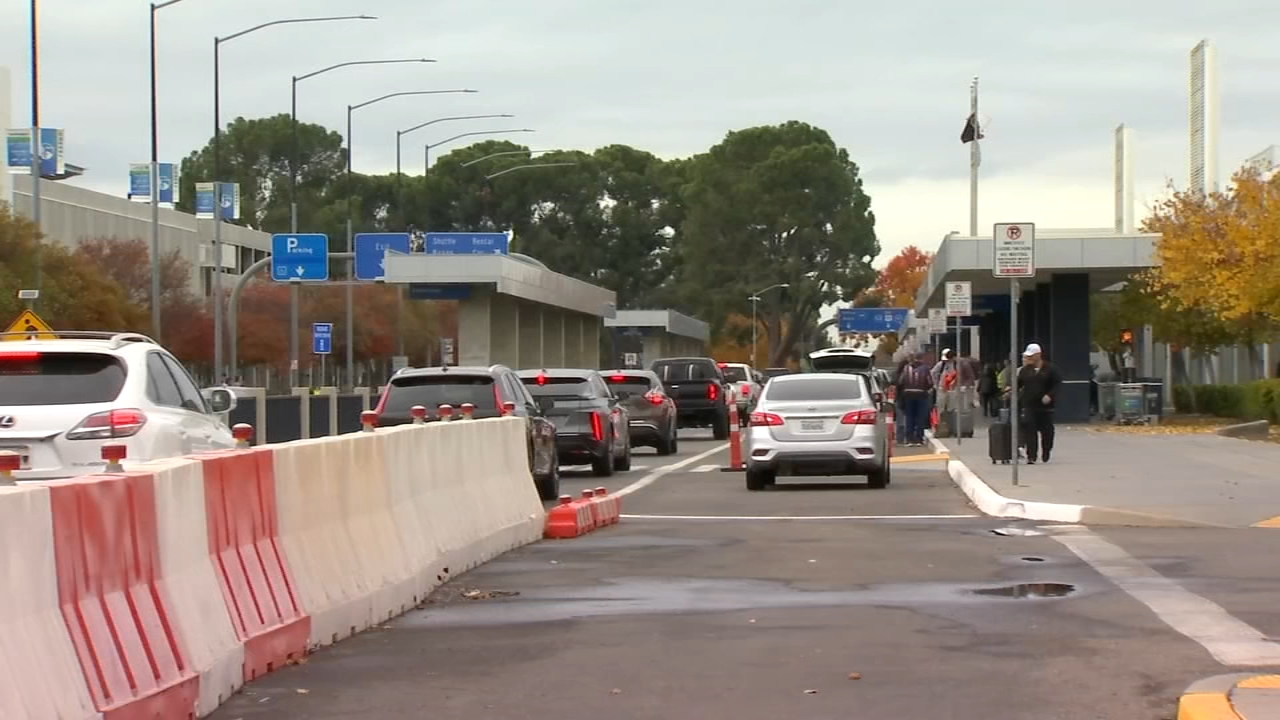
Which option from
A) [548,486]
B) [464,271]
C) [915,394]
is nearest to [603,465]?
[548,486]

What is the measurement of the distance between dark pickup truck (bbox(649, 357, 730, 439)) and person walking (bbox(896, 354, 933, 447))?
25.8ft

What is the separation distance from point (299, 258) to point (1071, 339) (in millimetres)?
19860

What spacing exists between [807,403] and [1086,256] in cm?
2395

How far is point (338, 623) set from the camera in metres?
10.4

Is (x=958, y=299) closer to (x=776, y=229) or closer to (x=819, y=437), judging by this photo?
(x=819, y=437)

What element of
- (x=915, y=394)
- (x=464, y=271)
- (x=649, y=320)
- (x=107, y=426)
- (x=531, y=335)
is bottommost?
(x=915, y=394)

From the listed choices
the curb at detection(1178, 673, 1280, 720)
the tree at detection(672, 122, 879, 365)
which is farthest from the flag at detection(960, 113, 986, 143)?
the curb at detection(1178, 673, 1280, 720)

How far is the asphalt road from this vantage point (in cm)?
843

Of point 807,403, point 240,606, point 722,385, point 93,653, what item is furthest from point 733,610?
point 722,385

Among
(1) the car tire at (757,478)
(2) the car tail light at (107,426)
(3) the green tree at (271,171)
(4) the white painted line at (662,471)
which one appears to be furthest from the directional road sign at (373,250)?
(3) the green tree at (271,171)

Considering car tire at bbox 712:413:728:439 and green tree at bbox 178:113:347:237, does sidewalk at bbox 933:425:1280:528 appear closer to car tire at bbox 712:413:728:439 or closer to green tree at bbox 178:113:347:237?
car tire at bbox 712:413:728:439

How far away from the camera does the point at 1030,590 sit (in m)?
12.3

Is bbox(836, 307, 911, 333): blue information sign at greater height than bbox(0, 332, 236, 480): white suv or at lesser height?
greater

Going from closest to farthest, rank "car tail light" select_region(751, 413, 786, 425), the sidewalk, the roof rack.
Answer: the roof rack → the sidewalk → "car tail light" select_region(751, 413, 786, 425)
